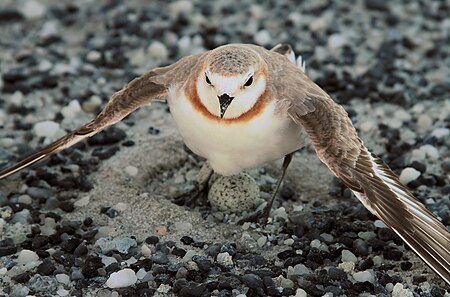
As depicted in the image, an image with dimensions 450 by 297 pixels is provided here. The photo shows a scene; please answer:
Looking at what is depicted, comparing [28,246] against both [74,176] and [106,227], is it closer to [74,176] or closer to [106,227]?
[106,227]

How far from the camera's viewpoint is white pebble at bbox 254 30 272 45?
7.77 m

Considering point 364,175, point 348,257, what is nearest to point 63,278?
point 348,257

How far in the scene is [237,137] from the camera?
15.2 feet

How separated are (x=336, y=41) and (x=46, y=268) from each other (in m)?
4.11

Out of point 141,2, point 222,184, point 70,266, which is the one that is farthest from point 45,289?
point 141,2

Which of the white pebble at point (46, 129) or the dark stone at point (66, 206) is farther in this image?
the white pebble at point (46, 129)

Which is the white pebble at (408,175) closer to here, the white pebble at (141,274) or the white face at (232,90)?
the white face at (232,90)

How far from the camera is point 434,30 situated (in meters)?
8.12

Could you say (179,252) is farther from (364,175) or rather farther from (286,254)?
(364,175)

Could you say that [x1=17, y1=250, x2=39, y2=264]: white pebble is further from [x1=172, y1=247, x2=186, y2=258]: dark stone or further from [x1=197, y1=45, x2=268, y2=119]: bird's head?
[x1=197, y1=45, x2=268, y2=119]: bird's head

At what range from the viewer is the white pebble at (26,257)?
474 cm

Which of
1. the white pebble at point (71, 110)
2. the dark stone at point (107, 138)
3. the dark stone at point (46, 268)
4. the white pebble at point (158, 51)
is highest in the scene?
the white pebble at point (158, 51)

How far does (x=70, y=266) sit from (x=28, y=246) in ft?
1.21

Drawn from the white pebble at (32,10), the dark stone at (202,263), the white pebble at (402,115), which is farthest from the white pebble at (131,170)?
the white pebble at (32,10)
